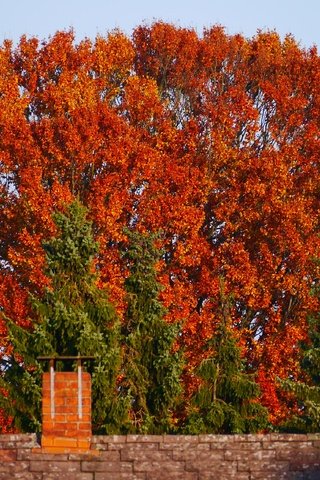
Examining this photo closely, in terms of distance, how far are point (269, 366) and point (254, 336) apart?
247 centimetres

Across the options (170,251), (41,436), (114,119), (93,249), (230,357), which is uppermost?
(114,119)

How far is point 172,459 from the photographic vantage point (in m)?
20.5

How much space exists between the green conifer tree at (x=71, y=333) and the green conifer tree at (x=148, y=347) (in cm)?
61

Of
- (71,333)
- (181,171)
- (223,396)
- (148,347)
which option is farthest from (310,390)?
(181,171)

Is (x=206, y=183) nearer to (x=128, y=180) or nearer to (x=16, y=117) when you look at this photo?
(x=128, y=180)

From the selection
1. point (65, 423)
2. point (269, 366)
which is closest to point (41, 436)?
point (65, 423)

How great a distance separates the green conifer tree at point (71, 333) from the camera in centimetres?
3550

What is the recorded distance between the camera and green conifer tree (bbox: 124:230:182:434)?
37312 millimetres

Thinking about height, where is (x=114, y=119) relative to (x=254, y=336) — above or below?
above

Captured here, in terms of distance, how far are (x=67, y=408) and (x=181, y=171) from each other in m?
33.6

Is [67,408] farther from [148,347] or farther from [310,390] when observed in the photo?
[310,390]

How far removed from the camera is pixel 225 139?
5525 centimetres

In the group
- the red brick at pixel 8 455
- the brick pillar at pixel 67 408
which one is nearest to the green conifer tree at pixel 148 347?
the red brick at pixel 8 455

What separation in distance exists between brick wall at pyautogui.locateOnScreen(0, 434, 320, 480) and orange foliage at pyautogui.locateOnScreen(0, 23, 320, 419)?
27.1 meters
